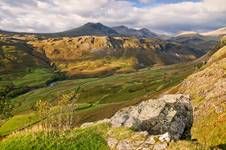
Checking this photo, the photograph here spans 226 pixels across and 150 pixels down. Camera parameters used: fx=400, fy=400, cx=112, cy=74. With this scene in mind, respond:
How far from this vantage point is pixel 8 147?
26.2 metres

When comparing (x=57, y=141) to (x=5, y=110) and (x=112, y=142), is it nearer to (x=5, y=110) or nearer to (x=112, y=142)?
(x=112, y=142)

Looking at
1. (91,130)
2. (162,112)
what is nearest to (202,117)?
(162,112)

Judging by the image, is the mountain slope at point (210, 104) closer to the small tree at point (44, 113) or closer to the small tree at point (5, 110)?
the small tree at point (44, 113)

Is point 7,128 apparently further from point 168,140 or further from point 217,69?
point 168,140

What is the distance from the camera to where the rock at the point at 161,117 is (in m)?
29.1

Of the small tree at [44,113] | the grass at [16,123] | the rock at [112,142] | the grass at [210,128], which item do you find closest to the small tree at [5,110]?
the grass at [16,123]

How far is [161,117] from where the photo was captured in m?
30.0

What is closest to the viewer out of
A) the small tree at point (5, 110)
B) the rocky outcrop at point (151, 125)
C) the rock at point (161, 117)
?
the rocky outcrop at point (151, 125)

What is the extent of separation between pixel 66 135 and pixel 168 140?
277 inches

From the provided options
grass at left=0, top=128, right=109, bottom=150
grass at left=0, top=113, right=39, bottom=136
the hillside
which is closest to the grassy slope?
grass at left=0, top=128, right=109, bottom=150

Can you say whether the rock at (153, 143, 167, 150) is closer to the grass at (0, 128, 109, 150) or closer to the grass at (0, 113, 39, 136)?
the grass at (0, 128, 109, 150)

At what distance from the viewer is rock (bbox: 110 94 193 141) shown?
29141 mm

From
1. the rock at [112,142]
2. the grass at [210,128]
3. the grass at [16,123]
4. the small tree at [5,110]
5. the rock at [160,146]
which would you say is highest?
the rock at [160,146]

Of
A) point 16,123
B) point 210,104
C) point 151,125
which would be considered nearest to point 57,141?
point 151,125
